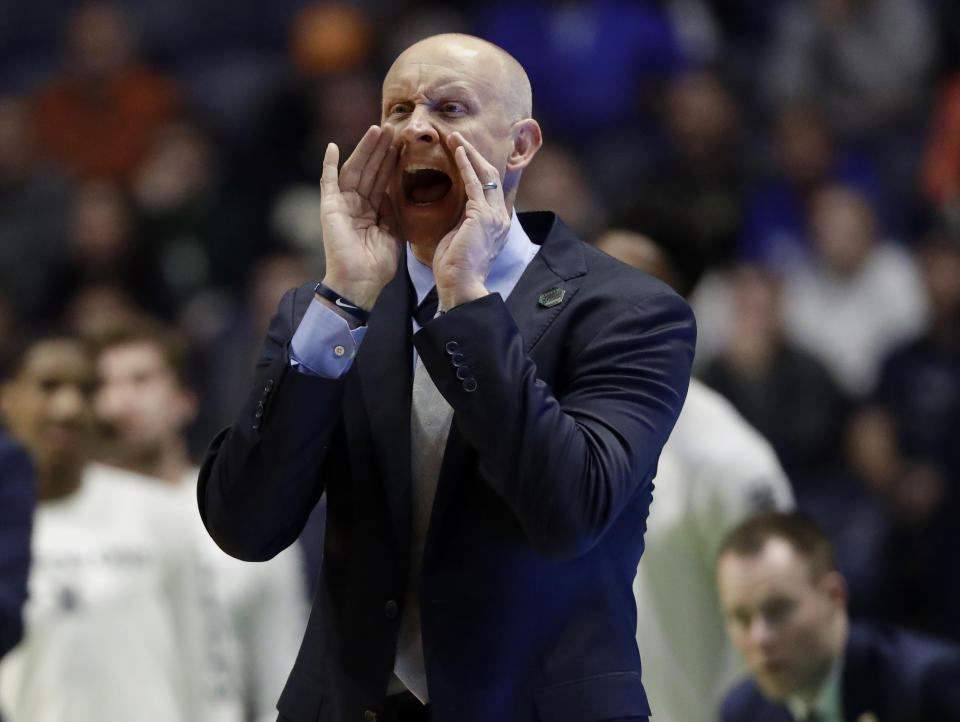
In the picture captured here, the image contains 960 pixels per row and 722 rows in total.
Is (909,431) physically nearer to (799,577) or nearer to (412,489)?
(799,577)

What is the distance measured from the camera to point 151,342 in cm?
672

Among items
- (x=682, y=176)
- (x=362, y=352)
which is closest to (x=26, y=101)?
(x=682, y=176)

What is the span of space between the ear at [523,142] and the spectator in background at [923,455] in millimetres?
5034

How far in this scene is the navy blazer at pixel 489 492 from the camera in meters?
2.74

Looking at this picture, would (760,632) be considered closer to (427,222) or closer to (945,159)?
(427,222)

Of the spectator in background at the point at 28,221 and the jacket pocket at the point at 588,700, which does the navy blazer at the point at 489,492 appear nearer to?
the jacket pocket at the point at 588,700

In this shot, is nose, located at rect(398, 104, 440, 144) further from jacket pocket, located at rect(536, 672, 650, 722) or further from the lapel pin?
jacket pocket, located at rect(536, 672, 650, 722)

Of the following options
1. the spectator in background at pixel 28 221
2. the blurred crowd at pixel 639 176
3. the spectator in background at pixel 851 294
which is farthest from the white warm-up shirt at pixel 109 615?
the spectator in background at pixel 28 221

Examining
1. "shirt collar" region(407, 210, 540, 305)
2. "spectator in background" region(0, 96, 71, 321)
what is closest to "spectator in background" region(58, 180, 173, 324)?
"spectator in background" region(0, 96, 71, 321)

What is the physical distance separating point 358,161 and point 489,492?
0.61 m

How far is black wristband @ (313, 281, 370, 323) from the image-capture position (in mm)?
2918

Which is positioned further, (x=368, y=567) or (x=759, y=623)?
(x=759, y=623)

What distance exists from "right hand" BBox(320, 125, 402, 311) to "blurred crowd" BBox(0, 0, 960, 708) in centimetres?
513

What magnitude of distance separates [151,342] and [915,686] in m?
3.17
